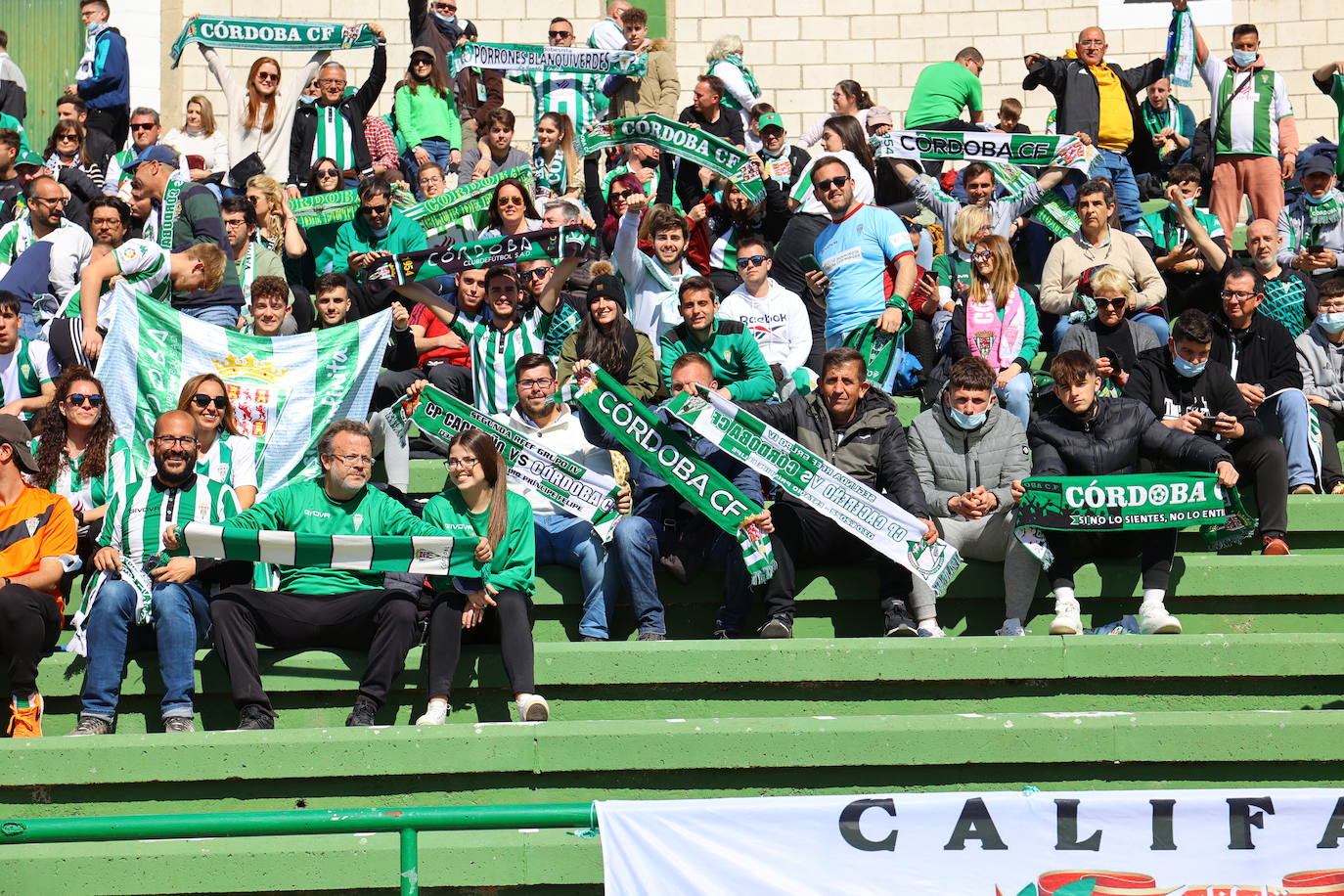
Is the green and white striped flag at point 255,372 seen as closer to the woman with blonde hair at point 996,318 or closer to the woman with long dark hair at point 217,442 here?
the woman with long dark hair at point 217,442

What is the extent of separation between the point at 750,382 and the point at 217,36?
643 cm

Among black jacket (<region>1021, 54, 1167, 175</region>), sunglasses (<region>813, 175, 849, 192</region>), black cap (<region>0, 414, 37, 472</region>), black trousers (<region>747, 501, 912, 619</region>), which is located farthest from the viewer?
black jacket (<region>1021, 54, 1167, 175</region>)

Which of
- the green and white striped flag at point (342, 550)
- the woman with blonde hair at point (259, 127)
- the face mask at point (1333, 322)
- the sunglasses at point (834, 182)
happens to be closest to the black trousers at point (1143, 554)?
the face mask at point (1333, 322)

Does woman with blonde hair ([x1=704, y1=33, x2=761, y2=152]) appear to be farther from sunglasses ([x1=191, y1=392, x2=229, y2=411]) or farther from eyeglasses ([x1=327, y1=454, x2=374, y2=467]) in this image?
eyeglasses ([x1=327, y1=454, x2=374, y2=467])

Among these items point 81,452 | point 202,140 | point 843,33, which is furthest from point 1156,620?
point 843,33

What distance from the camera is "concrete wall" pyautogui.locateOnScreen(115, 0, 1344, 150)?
1592 cm

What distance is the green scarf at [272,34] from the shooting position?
495 inches

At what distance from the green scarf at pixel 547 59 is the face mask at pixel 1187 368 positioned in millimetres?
5957

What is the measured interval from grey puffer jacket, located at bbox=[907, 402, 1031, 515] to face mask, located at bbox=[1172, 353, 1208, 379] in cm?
103

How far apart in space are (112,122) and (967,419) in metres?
8.96

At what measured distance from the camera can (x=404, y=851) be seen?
458 cm

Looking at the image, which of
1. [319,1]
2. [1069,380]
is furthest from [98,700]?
[319,1]

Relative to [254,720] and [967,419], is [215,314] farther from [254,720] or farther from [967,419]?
[967,419]

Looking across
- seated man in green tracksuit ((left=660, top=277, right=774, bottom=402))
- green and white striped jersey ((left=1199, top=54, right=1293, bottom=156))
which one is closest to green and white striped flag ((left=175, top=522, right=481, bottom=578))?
seated man in green tracksuit ((left=660, top=277, right=774, bottom=402))
